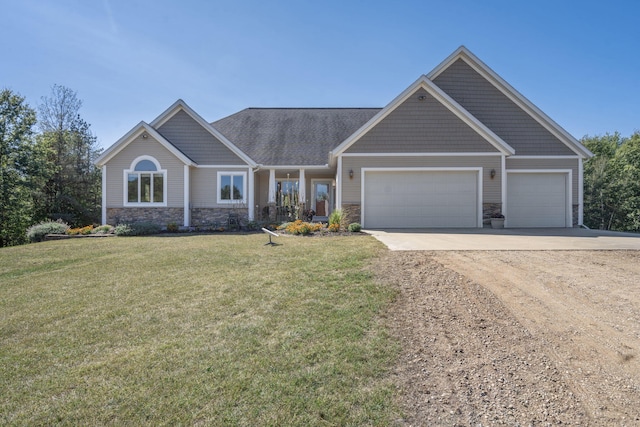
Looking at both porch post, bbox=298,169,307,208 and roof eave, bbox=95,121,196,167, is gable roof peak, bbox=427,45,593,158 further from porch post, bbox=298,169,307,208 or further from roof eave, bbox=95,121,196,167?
roof eave, bbox=95,121,196,167

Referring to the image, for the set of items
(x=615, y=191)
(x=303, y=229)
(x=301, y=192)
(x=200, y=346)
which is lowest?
(x=200, y=346)

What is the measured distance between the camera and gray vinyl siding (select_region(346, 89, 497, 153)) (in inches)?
495

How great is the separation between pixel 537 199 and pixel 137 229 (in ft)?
54.9

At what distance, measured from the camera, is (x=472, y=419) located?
2.42 metres

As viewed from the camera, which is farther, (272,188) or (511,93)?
(272,188)

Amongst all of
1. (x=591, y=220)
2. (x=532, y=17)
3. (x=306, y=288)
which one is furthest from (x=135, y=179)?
(x=591, y=220)

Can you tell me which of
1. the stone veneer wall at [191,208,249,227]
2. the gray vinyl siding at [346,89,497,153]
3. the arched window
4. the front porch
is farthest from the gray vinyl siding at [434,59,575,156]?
the arched window

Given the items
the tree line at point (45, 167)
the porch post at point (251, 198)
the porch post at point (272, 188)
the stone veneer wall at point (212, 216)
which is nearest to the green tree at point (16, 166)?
the tree line at point (45, 167)

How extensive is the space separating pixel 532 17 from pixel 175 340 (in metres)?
15.1

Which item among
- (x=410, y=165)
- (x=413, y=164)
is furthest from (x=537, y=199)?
(x=410, y=165)

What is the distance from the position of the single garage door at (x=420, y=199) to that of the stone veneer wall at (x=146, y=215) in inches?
340

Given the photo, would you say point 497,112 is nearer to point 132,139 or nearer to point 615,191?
Result: point 132,139

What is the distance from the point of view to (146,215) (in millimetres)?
14711

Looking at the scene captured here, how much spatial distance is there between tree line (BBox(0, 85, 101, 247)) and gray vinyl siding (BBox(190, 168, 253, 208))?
8.70 metres
